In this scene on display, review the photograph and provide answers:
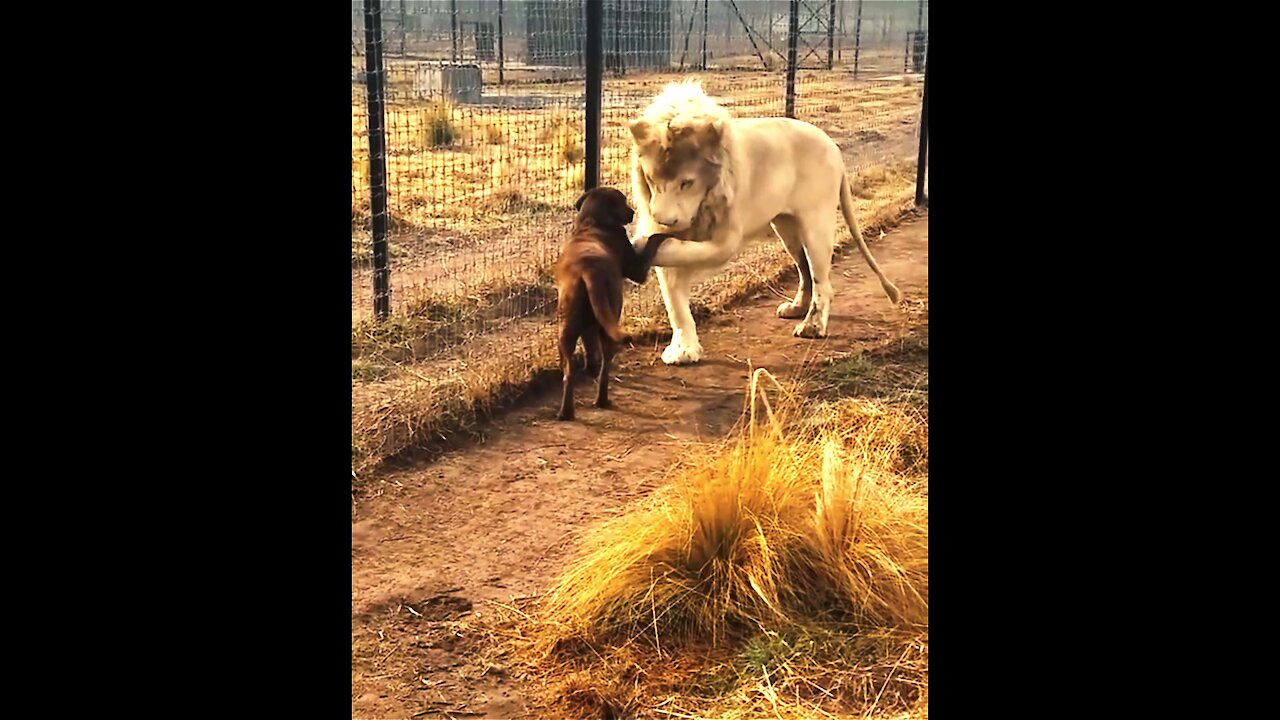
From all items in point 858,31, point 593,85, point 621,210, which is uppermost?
point 858,31

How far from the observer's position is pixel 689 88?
2213mm

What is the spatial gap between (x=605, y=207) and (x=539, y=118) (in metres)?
1.17

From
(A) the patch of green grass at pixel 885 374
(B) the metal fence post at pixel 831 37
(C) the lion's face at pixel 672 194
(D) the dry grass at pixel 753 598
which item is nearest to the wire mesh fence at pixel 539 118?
(B) the metal fence post at pixel 831 37

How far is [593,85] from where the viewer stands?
2.36 m

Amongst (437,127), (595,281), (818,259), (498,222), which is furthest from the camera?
(437,127)

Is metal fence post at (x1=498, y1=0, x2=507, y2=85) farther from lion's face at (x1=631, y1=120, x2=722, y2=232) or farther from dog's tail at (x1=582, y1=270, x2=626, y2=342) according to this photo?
dog's tail at (x1=582, y1=270, x2=626, y2=342)

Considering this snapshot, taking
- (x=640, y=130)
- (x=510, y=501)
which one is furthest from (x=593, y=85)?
(x=510, y=501)

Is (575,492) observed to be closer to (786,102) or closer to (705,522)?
(705,522)

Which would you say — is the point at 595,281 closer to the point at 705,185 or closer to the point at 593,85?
the point at 705,185

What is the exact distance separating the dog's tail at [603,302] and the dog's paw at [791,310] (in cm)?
51

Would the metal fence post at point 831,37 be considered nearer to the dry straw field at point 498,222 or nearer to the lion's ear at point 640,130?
the dry straw field at point 498,222

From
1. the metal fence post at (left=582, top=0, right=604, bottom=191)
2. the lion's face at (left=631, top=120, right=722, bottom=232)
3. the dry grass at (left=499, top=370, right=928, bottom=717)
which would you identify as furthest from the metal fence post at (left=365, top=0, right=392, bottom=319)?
the dry grass at (left=499, top=370, right=928, bottom=717)
